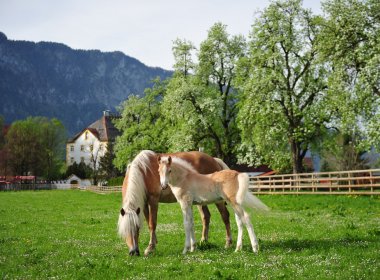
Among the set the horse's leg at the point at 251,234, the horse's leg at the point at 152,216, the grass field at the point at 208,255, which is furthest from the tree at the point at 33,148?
the horse's leg at the point at 251,234

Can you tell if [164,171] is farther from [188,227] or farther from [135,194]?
[188,227]

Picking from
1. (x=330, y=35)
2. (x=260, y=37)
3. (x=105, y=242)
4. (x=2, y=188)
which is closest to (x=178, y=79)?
(x=260, y=37)

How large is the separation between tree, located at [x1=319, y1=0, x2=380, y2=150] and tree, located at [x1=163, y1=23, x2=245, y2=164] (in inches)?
599

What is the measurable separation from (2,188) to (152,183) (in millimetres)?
83167

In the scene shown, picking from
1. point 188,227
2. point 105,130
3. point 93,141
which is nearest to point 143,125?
point 188,227

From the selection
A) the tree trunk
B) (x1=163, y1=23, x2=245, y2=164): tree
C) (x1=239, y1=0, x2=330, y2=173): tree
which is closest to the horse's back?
(x1=239, y1=0, x2=330, y2=173): tree

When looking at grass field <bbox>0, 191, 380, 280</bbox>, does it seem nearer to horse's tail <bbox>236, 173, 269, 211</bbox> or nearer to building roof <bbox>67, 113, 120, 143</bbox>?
horse's tail <bbox>236, 173, 269, 211</bbox>

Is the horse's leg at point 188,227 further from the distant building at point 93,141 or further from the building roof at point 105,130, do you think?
the building roof at point 105,130

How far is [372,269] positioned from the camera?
23.5 ft

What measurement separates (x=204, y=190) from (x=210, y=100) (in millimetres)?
31815

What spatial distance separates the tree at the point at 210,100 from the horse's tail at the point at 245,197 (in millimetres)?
31677

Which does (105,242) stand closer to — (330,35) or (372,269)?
(372,269)

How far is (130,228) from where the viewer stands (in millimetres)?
9344

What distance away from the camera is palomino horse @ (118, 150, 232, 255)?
9438 mm
